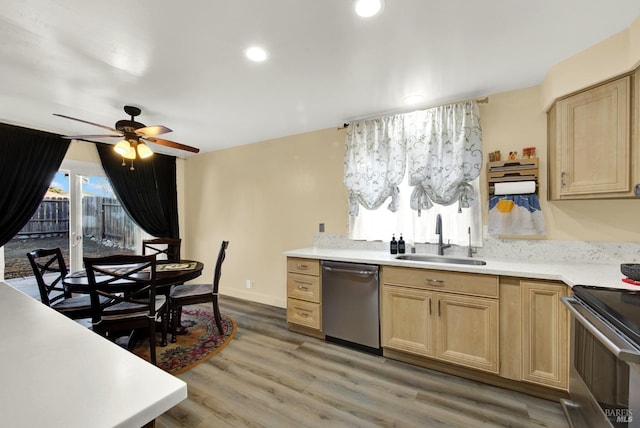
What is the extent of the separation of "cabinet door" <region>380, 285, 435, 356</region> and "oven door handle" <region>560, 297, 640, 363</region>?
935 mm

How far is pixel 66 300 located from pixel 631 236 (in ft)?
16.0

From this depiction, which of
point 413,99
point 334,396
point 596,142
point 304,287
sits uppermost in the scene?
point 413,99

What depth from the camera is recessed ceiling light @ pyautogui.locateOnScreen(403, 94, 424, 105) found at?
2.51 m

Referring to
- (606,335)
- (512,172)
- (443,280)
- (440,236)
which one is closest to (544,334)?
(443,280)

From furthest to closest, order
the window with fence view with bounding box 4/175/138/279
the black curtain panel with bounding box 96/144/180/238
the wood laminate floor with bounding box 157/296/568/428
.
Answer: the black curtain panel with bounding box 96/144/180/238 < the window with fence view with bounding box 4/175/138/279 < the wood laminate floor with bounding box 157/296/568/428

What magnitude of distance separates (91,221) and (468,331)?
490cm

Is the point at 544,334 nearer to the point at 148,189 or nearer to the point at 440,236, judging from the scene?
the point at 440,236

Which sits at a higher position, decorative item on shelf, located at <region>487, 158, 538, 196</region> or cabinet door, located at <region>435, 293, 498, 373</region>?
decorative item on shelf, located at <region>487, 158, 538, 196</region>

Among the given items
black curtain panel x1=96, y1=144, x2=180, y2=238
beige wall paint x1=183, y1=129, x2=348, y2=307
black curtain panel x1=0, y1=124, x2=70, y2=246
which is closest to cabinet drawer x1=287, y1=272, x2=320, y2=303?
beige wall paint x1=183, y1=129, x2=348, y2=307

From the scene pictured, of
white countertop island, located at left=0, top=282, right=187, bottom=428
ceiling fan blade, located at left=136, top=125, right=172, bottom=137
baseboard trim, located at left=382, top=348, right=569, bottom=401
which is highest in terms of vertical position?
ceiling fan blade, located at left=136, top=125, right=172, bottom=137

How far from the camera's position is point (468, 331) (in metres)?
2.08

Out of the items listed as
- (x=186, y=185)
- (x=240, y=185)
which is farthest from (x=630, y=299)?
(x=186, y=185)

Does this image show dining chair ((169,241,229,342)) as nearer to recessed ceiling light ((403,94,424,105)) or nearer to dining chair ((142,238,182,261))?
dining chair ((142,238,182,261))

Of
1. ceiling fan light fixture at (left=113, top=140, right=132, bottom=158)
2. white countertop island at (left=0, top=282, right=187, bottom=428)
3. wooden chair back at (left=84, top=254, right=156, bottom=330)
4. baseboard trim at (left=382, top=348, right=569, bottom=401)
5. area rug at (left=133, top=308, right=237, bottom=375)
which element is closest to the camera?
white countertop island at (left=0, top=282, right=187, bottom=428)
